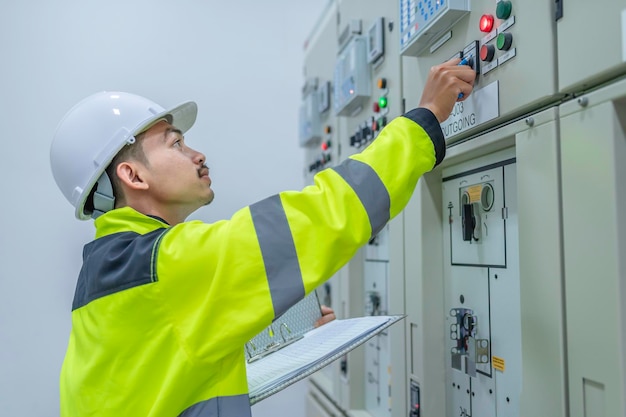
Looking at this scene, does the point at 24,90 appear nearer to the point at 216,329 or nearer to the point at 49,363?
the point at 49,363

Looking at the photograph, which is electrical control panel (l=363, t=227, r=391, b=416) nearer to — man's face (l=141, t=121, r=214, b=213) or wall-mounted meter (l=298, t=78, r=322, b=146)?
wall-mounted meter (l=298, t=78, r=322, b=146)

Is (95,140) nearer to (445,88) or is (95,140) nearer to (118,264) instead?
(118,264)

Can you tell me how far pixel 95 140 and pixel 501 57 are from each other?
965mm

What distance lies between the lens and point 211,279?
1.07m

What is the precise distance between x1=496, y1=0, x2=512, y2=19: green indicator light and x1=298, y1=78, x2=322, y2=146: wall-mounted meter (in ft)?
5.83

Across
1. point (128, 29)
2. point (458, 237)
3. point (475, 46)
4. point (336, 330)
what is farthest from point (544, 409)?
point (128, 29)

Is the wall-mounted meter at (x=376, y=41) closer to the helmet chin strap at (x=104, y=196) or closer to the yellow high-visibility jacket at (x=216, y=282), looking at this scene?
the yellow high-visibility jacket at (x=216, y=282)

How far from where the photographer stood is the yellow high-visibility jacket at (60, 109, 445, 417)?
1.07 metres

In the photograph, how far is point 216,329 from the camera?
1.07m

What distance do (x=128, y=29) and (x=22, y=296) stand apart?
1.60 metres

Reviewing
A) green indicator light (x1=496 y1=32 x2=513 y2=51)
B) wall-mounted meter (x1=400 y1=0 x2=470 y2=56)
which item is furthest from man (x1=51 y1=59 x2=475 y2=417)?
wall-mounted meter (x1=400 y1=0 x2=470 y2=56)

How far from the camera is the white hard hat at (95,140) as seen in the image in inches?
52.4

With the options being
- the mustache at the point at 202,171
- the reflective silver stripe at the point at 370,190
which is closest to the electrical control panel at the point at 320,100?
the mustache at the point at 202,171

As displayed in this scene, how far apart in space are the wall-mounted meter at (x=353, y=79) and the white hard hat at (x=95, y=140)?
949 mm
